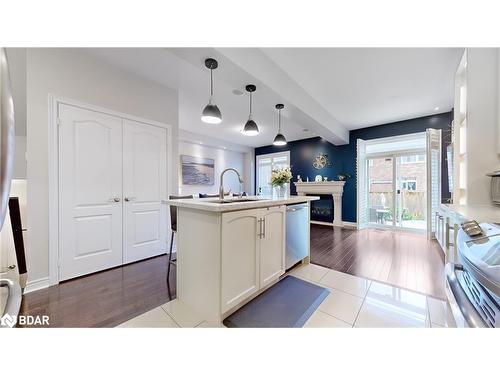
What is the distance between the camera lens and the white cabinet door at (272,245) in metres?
1.76

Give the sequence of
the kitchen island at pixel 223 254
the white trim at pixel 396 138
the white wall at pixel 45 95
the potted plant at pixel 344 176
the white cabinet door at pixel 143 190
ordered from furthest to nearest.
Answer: the potted plant at pixel 344 176 < the white trim at pixel 396 138 < the white cabinet door at pixel 143 190 < the white wall at pixel 45 95 < the kitchen island at pixel 223 254

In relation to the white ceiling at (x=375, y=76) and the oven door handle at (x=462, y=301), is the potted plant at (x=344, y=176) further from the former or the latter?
the oven door handle at (x=462, y=301)

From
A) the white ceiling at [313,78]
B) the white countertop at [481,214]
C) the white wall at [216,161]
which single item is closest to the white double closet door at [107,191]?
the white ceiling at [313,78]

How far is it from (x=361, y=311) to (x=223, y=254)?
4.06 feet

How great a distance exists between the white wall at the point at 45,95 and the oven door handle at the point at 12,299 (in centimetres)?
186

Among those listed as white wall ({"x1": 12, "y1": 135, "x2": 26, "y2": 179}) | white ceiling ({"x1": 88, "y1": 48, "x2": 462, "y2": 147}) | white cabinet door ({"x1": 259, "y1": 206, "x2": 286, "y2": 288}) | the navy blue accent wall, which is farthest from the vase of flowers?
the navy blue accent wall

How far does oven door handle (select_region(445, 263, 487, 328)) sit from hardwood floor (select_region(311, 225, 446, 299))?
1276 mm

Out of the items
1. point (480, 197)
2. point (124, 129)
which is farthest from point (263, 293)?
point (124, 129)

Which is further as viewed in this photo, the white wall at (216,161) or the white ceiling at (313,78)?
the white wall at (216,161)

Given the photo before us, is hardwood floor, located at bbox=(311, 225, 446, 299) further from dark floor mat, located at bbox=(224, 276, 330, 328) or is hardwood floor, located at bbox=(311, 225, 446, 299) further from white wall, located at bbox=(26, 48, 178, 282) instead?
white wall, located at bbox=(26, 48, 178, 282)

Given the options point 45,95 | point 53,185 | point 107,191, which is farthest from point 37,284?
point 45,95

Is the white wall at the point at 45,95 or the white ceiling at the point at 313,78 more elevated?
the white ceiling at the point at 313,78

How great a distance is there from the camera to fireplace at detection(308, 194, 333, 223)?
5.57 meters
